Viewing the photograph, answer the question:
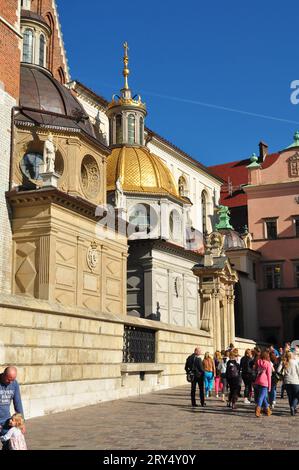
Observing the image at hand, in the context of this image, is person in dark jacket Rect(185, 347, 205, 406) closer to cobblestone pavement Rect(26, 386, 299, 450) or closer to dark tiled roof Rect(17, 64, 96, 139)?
cobblestone pavement Rect(26, 386, 299, 450)

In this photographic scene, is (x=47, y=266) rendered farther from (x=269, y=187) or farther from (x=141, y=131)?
(x=269, y=187)

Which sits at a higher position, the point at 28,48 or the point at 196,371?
the point at 28,48

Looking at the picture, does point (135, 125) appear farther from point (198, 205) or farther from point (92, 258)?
point (92, 258)

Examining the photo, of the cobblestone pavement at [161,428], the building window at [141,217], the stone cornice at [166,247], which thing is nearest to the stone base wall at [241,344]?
the stone cornice at [166,247]

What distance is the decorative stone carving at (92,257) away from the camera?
24356mm

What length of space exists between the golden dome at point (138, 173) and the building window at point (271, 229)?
1156 cm

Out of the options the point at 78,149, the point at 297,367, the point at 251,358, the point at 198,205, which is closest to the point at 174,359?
the point at 251,358

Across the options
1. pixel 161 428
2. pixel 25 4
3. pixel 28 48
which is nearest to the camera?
pixel 161 428

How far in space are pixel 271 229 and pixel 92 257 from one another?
2512 cm

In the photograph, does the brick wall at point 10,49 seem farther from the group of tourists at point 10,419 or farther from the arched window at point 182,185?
the arched window at point 182,185

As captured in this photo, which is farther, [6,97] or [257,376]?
[6,97]

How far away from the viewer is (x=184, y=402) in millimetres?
15984

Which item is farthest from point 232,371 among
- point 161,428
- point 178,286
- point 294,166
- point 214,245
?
point 294,166

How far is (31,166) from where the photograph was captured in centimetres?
2461
